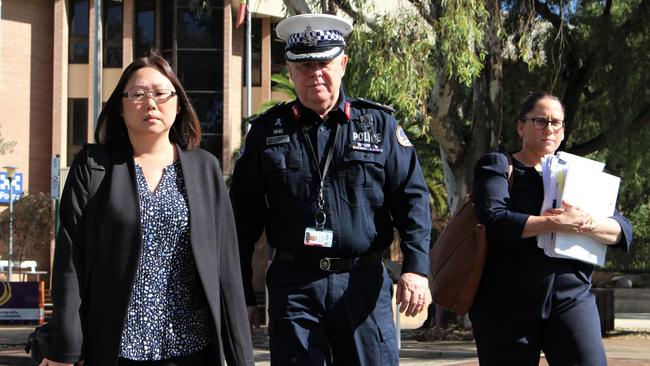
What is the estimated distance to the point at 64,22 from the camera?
43.9 m

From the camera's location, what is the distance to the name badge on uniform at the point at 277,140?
5246mm

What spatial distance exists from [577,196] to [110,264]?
251cm

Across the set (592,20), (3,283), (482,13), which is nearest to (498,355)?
(482,13)

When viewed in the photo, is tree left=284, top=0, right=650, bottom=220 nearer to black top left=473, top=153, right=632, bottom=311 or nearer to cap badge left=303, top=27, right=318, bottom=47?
black top left=473, top=153, right=632, bottom=311

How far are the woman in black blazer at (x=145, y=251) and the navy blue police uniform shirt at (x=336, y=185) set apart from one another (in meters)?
0.72

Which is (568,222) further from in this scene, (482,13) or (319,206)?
(482,13)

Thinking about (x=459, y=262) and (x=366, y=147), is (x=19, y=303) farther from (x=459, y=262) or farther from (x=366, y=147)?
(x=366, y=147)

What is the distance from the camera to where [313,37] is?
5.23 m

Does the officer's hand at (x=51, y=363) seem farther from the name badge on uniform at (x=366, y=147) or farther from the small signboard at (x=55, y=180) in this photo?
the small signboard at (x=55, y=180)

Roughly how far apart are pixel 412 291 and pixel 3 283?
80.7 ft

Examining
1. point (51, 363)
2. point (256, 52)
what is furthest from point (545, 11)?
point (256, 52)

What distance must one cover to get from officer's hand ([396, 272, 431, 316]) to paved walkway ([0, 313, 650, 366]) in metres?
8.65

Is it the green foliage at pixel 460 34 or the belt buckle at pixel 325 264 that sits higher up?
the green foliage at pixel 460 34

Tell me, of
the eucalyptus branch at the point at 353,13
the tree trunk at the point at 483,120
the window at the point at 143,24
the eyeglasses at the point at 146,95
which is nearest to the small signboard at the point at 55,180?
the eucalyptus branch at the point at 353,13
